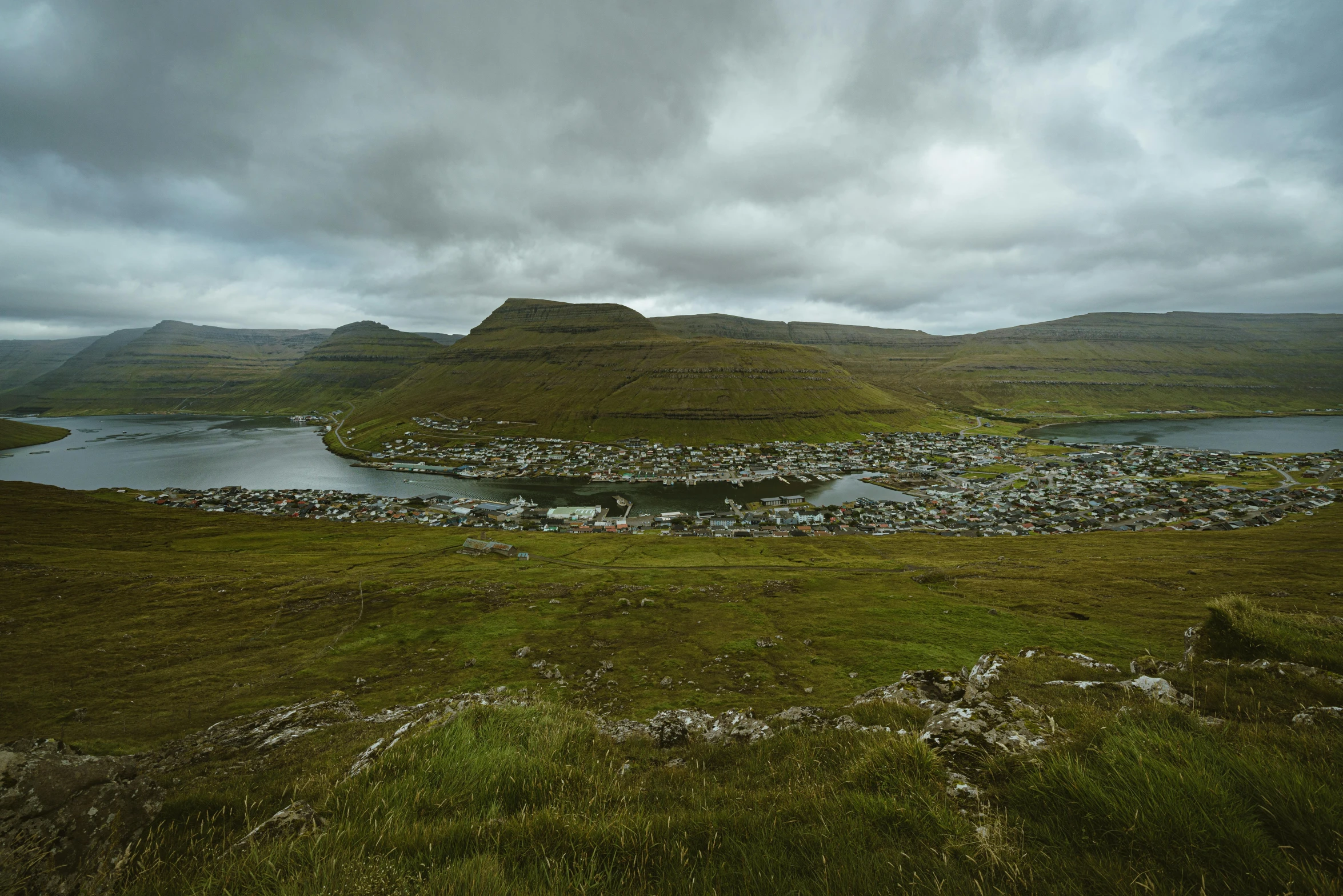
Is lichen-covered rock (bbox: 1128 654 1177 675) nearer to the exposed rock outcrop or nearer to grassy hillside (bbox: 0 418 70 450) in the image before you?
the exposed rock outcrop

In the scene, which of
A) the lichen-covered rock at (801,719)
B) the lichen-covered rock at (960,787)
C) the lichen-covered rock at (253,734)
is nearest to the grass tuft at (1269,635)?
the lichen-covered rock at (801,719)

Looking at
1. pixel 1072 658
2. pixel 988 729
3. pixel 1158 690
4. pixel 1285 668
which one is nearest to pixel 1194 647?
pixel 1285 668

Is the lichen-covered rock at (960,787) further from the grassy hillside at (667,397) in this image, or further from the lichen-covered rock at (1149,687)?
the grassy hillside at (667,397)

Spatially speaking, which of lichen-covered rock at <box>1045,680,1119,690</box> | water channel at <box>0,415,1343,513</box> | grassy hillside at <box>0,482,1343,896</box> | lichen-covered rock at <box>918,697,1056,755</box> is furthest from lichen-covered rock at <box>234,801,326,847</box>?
water channel at <box>0,415,1343,513</box>

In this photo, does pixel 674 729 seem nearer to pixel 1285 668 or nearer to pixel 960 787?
pixel 960 787

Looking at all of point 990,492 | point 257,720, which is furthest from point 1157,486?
point 257,720

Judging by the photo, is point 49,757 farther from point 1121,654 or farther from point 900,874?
point 1121,654
